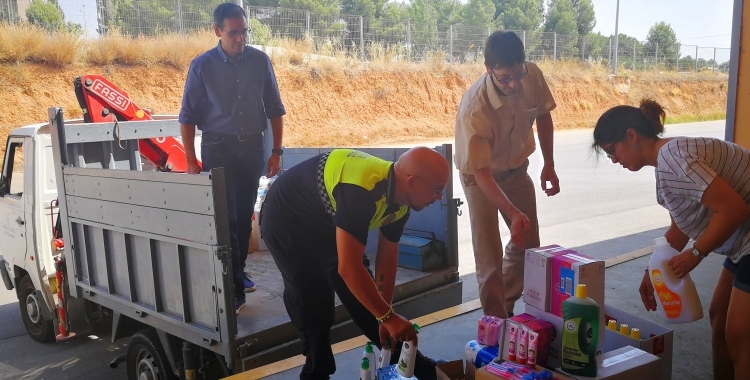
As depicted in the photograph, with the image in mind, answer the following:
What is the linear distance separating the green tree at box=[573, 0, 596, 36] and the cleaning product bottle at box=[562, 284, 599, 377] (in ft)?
158

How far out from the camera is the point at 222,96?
13.4ft

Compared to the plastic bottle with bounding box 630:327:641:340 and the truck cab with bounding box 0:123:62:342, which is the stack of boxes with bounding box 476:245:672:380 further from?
the truck cab with bounding box 0:123:62:342

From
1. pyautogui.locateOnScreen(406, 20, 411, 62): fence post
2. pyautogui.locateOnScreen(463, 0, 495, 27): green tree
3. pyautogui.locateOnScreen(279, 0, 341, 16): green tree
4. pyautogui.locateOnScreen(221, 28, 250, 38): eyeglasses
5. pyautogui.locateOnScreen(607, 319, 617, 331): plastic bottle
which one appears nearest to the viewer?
pyautogui.locateOnScreen(607, 319, 617, 331): plastic bottle

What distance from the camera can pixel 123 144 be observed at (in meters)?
5.36

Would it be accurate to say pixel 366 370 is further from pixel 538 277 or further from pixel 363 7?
pixel 363 7

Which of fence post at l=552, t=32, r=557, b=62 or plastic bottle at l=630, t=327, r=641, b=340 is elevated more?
fence post at l=552, t=32, r=557, b=62

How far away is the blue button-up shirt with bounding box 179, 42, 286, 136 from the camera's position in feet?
13.4

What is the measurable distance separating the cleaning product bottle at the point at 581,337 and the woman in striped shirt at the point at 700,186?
553mm

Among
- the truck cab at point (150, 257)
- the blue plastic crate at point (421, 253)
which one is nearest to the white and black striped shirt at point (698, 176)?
the truck cab at point (150, 257)

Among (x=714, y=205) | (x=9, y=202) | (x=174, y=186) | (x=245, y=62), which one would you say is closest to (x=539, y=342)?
(x=714, y=205)

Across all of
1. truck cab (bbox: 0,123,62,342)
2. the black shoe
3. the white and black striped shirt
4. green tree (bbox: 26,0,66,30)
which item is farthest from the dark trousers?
green tree (bbox: 26,0,66,30)

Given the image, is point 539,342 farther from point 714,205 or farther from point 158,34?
point 158,34

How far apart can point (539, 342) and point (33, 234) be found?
13.6 ft

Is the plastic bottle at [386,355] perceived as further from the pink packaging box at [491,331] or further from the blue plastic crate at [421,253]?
the blue plastic crate at [421,253]
